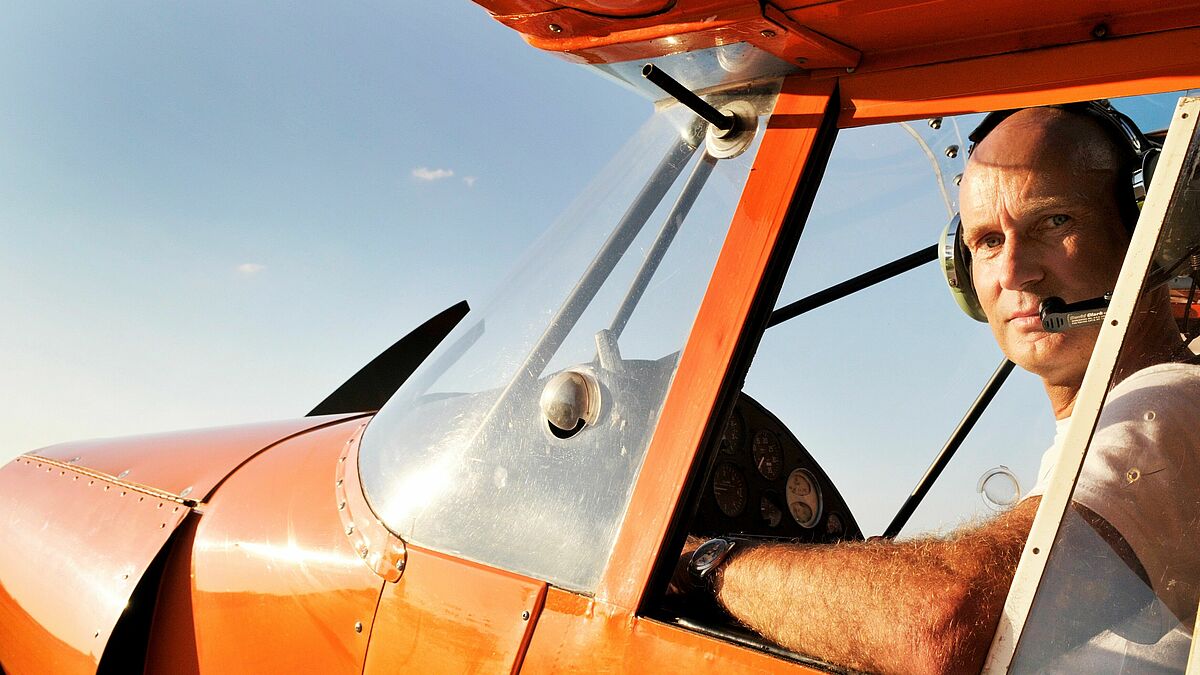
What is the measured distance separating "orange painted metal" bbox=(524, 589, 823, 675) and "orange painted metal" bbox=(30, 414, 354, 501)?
124 centimetres

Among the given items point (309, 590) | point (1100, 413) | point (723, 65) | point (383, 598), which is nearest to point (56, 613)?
point (309, 590)

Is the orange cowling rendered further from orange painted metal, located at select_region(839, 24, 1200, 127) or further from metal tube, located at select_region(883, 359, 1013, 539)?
orange painted metal, located at select_region(839, 24, 1200, 127)

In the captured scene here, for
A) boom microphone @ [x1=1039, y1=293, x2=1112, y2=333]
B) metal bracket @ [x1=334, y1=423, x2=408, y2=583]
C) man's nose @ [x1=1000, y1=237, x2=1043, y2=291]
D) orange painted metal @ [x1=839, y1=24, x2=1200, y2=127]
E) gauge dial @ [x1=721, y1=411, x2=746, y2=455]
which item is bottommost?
metal bracket @ [x1=334, y1=423, x2=408, y2=583]

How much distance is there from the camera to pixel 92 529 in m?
2.52

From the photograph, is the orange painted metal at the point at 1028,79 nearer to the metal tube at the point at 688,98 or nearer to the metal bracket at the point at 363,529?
the metal tube at the point at 688,98

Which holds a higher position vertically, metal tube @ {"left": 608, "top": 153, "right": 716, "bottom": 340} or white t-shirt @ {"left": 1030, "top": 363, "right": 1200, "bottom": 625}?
metal tube @ {"left": 608, "top": 153, "right": 716, "bottom": 340}

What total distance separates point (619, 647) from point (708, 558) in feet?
0.82

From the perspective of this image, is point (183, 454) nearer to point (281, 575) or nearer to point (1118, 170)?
point (281, 575)

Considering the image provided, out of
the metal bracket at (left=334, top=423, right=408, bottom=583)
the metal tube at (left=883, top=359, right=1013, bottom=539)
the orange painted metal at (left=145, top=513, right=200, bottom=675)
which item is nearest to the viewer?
the metal tube at (left=883, top=359, right=1013, bottom=539)

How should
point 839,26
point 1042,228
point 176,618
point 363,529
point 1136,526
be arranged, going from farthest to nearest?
point 176,618, point 363,529, point 1042,228, point 839,26, point 1136,526

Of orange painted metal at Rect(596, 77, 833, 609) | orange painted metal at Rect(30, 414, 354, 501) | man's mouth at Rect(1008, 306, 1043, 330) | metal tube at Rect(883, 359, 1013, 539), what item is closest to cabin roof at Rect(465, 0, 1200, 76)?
orange painted metal at Rect(596, 77, 833, 609)

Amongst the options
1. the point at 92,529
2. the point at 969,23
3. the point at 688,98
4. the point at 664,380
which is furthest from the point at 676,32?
the point at 92,529

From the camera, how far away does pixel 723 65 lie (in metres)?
1.69

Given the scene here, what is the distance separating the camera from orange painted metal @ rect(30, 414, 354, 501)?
2.47m
